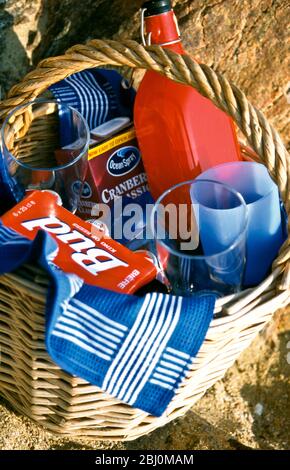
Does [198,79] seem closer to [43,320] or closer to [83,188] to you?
[83,188]

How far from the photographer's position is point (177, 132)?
1.28m

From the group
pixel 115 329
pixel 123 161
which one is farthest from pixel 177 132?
pixel 115 329

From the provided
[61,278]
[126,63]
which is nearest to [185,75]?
[126,63]

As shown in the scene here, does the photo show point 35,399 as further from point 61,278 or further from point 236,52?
point 236,52

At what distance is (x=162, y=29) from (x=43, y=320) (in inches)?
20.8

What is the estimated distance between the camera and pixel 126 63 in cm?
114

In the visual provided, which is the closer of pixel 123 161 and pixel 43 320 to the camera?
pixel 43 320

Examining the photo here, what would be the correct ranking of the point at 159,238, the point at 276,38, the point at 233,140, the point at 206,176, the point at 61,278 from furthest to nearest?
1. the point at 276,38
2. the point at 233,140
3. the point at 206,176
4. the point at 159,238
5. the point at 61,278

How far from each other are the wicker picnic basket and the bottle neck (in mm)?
82

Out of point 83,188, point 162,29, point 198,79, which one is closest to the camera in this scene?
point 198,79

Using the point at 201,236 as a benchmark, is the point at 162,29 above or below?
above

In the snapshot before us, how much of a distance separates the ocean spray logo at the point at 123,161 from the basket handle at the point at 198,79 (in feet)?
0.61

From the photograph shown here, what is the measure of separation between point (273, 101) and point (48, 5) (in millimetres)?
537

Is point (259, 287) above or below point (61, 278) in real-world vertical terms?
below
